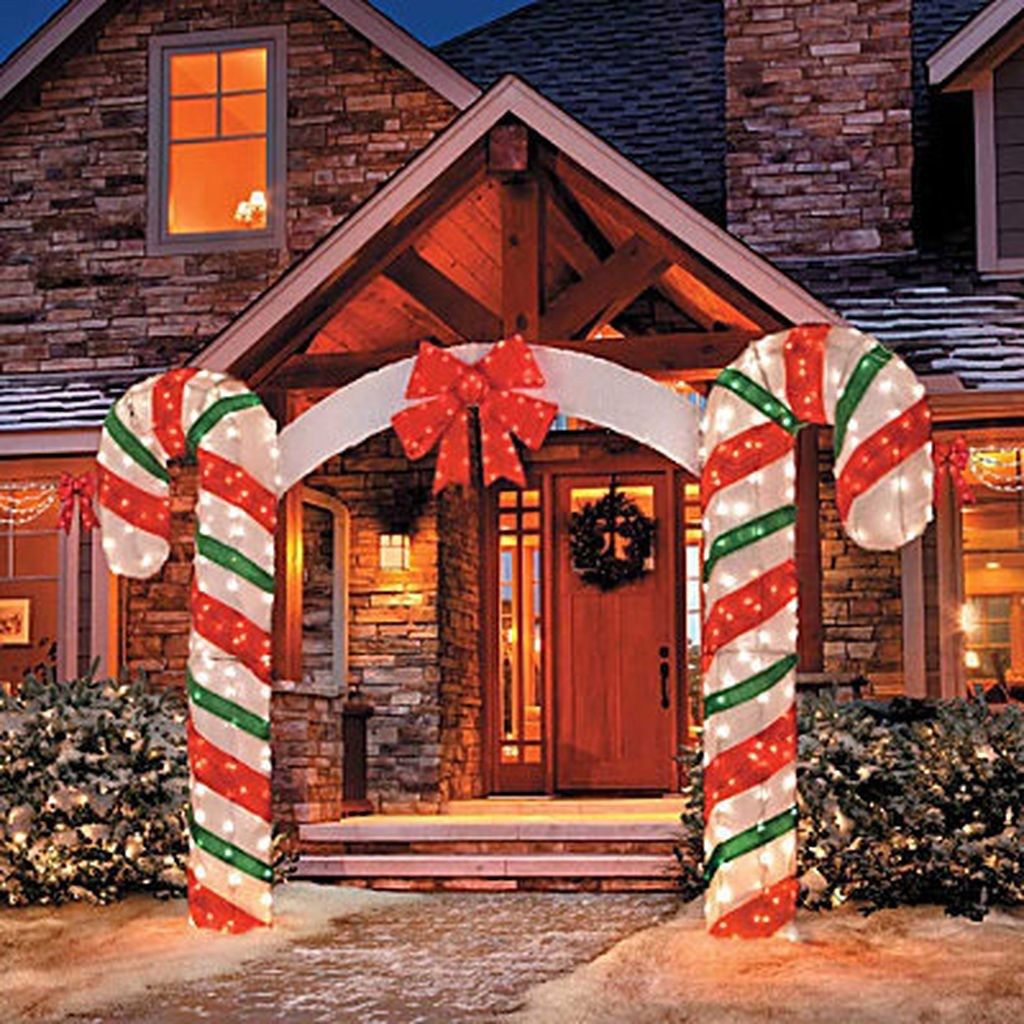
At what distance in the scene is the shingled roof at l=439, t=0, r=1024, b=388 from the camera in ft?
36.8

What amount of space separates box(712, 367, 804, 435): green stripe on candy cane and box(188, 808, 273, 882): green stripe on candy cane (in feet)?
9.82

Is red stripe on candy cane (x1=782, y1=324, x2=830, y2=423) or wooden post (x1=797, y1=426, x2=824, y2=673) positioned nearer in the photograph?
red stripe on candy cane (x1=782, y1=324, x2=830, y2=423)

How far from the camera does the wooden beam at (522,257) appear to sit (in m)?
10.2

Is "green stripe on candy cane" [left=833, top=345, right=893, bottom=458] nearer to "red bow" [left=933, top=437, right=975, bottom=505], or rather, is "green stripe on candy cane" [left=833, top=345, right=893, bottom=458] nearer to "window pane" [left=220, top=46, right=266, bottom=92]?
"red bow" [left=933, top=437, right=975, bottom=505]

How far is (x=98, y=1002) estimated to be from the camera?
702cm

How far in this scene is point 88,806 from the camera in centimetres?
891

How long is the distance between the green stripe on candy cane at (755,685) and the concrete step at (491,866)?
2.42 metres

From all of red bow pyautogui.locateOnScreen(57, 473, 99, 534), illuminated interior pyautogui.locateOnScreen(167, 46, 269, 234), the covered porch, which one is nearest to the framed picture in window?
red bow pyautogui.locateOnScreen(57, 473, 99, 534)

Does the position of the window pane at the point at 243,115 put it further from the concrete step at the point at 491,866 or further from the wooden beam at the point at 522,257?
the concrete step at the point at 491,866

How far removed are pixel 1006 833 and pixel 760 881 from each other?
1139mm

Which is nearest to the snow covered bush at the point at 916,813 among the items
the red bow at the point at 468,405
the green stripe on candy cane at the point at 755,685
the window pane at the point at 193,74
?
the green stripe on candy cane at the point at 755,685

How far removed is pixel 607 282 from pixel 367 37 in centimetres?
359

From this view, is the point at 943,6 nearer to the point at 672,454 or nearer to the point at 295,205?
the point at 295,205

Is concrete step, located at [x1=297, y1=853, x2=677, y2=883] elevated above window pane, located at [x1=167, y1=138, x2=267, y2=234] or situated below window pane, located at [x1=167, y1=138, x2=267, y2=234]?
below
